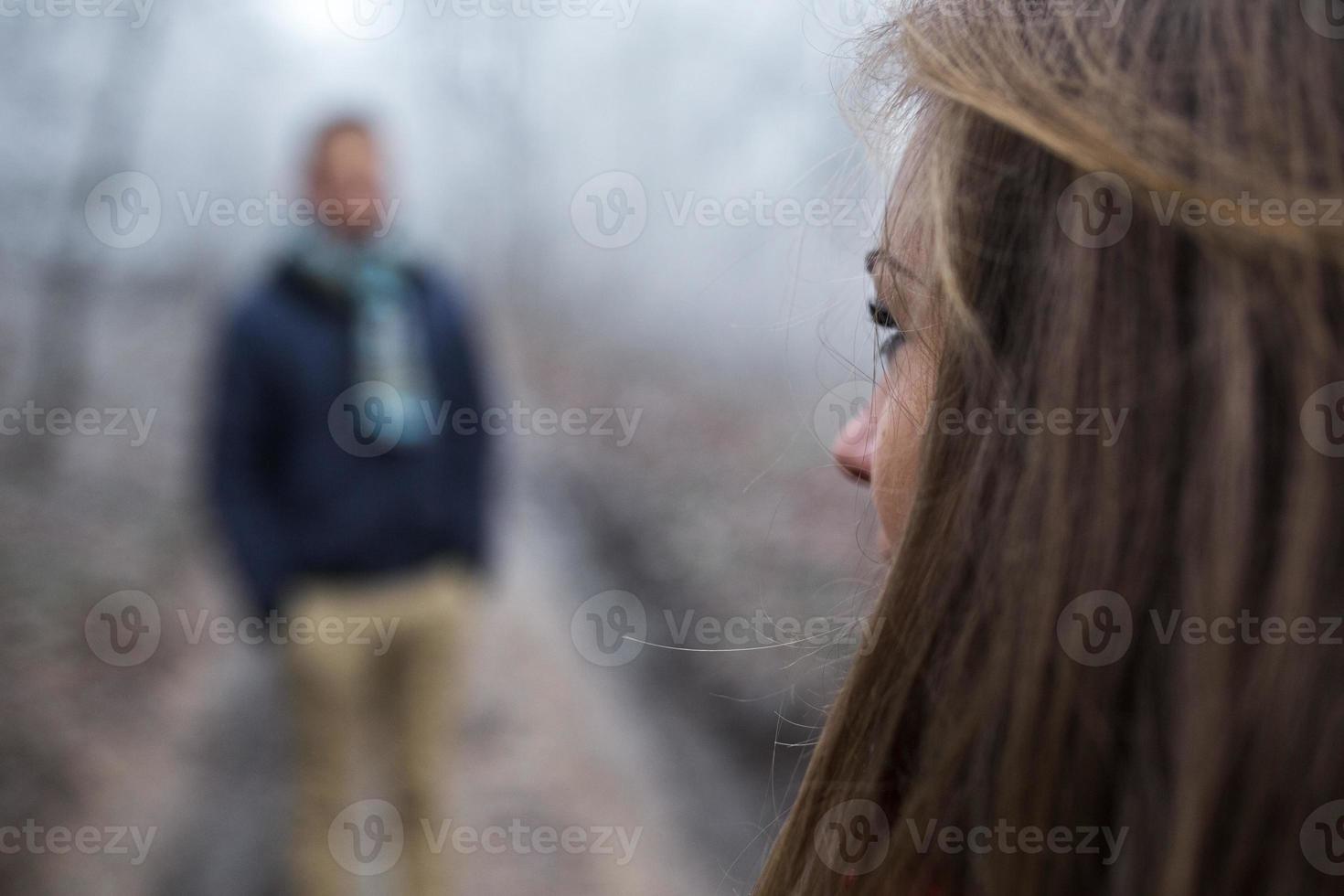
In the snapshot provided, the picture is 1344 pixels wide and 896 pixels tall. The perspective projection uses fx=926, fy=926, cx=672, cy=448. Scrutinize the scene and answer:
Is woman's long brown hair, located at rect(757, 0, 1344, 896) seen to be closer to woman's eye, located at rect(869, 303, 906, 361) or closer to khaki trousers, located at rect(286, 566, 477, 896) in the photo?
woman's eye, located at rect(869, 303, 906, 361)

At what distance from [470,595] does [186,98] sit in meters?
9.06

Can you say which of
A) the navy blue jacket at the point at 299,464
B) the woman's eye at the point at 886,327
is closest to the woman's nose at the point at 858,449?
the woman's eye at the point at 886,327

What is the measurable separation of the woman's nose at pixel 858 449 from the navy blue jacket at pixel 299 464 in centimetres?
167

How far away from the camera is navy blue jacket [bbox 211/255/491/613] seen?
2611mm

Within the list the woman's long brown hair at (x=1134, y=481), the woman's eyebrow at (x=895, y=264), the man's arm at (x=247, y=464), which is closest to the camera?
the woman's long brown hair at (x=1134, y=481)

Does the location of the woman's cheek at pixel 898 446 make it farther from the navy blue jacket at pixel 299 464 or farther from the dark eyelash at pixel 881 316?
the navy blue jacket at pixel 299 464

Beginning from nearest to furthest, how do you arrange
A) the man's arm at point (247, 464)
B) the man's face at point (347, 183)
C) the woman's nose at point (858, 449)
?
the woman's nose at point (858, 449)
the man's arm at point (247, 464)
the man's face at point (347, 183)

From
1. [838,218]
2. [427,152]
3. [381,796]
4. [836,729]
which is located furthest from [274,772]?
[427,152]

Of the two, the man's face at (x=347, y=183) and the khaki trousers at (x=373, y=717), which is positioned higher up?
the man's face at (x=347, y=183)

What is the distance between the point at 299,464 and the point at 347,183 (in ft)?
2.93

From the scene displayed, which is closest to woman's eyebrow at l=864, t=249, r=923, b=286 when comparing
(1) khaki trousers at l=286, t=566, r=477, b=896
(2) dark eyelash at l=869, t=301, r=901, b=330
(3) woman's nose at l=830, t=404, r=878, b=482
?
(2) dark eyelash at l=869, t=301, r=901, b=330

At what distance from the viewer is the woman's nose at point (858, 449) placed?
4.09 ft

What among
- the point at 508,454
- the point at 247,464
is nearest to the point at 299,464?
the point at 247,464

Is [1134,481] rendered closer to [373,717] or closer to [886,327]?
[886,327]
